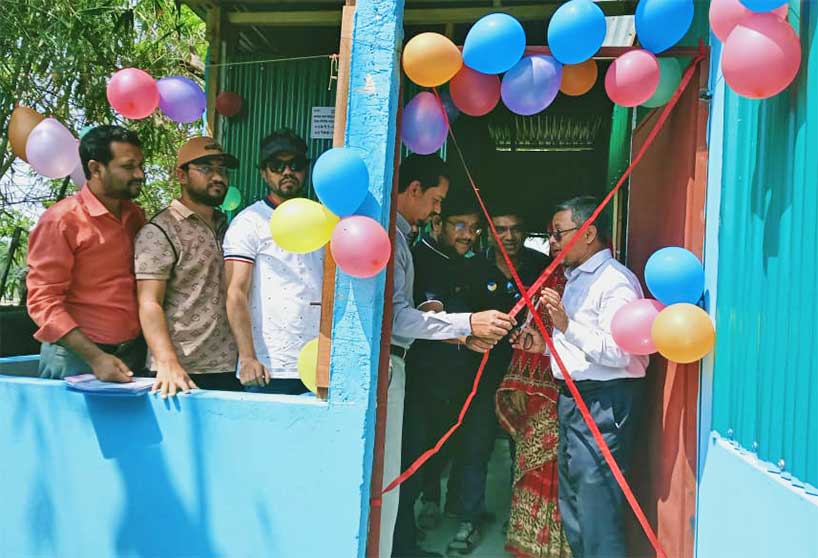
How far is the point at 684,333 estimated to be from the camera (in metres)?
2.26

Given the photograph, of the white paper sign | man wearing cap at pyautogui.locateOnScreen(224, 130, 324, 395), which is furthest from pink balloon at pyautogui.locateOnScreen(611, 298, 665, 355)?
the white paper sign

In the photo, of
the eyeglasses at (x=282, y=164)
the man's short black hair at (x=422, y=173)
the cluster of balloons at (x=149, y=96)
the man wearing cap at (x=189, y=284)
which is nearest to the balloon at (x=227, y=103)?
the cluster of balloons at (x=149, y=96)

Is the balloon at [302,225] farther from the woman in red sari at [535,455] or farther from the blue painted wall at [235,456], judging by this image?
the woman in red sari at [535,455]

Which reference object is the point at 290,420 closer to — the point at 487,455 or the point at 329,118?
the point at 487,455

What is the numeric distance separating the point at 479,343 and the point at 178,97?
1.98 meters

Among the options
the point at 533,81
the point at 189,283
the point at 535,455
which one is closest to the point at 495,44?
the point at 533,81

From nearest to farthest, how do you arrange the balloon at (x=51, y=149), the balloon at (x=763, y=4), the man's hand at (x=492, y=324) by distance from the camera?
the balloon at (x=763, y=4) < the man's hand at (x=492, y=324) < the balloon at (x=51, y=149)

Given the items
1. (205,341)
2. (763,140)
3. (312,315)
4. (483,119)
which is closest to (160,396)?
(205,341)

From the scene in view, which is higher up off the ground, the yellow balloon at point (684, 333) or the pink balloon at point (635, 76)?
the pink balloon at point (635, 76)

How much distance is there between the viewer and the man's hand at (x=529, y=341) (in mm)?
3131

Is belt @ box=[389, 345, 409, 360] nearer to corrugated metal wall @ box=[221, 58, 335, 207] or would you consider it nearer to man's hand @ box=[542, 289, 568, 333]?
man's hand @ box=[542, 289, 568, 333]

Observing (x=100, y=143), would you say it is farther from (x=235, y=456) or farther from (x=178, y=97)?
(x=235, y=456)

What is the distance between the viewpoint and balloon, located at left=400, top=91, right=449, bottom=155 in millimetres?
2701

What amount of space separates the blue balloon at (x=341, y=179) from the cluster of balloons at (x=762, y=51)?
4.05 feet
